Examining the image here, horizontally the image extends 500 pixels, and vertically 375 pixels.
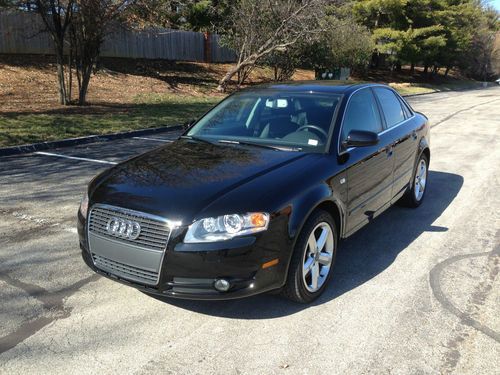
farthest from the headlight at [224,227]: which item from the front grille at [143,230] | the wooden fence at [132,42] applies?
the wooden fence at [132,42]

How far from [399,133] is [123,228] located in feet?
11.0

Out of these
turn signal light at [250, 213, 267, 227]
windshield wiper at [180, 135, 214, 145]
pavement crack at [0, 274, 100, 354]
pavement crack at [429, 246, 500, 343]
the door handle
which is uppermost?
windshield wiper at [180, 135, 214, 145]

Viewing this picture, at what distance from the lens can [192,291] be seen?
309 cm

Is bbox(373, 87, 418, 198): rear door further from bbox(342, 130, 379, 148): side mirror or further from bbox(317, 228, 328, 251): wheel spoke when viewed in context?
bbox(317, 228, 328, 251): wheel spoke

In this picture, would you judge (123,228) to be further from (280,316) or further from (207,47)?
(207,47)

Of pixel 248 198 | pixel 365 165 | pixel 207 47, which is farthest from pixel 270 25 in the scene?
pixel 248 198

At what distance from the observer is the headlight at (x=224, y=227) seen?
9.94ft

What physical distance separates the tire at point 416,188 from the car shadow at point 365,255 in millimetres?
88

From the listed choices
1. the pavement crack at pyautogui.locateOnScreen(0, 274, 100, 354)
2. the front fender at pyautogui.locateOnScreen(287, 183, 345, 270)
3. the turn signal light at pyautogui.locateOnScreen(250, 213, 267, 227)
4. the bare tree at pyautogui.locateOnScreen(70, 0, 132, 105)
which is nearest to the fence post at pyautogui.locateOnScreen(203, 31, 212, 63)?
the bare tree at pyautogui.locateOnScreen(70, 0, 132, 105)

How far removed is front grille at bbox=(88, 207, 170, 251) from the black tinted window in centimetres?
191

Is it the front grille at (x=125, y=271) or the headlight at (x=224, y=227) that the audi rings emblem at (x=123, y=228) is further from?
the headlight at (x=224, y=227)

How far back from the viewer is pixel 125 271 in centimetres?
327

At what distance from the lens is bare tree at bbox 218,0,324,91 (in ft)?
68.6

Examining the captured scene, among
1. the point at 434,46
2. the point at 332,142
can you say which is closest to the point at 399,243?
the point at 332,142
